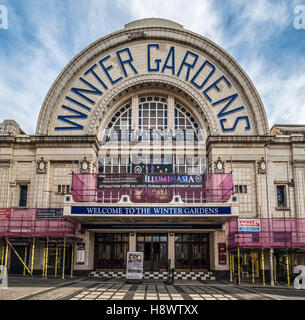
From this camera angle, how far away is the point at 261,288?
76.3 ft

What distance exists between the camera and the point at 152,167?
3067 cm

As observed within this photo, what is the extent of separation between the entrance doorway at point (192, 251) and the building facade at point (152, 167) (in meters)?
0.09

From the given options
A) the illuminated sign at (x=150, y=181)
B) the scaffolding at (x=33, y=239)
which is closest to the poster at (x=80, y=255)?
the scaffolding at (x=33, y=239)

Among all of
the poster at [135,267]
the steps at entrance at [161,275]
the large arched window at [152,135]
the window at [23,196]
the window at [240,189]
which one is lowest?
the steps at entrance at [161,275]

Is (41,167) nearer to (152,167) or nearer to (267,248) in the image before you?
(152,167)

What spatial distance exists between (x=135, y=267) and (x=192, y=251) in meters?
7.42

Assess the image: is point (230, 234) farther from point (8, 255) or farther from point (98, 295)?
point (8, 255)

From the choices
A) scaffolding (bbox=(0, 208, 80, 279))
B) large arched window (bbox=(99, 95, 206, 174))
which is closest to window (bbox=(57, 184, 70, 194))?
scaffolding (bbox=(0, 208, 80, 279))

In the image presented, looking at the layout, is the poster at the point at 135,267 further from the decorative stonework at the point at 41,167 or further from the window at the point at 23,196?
the window at the point at 23,196

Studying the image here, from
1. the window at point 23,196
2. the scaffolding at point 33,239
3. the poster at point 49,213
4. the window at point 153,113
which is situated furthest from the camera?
the window at point 153,113

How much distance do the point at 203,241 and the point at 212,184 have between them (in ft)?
18.6

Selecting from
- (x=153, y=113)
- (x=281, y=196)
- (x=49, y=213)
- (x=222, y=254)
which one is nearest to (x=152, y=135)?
(x=153, y=113)

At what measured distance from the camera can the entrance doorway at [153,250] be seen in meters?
30.0

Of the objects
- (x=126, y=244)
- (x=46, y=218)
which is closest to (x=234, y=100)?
(x=126, y=244)
